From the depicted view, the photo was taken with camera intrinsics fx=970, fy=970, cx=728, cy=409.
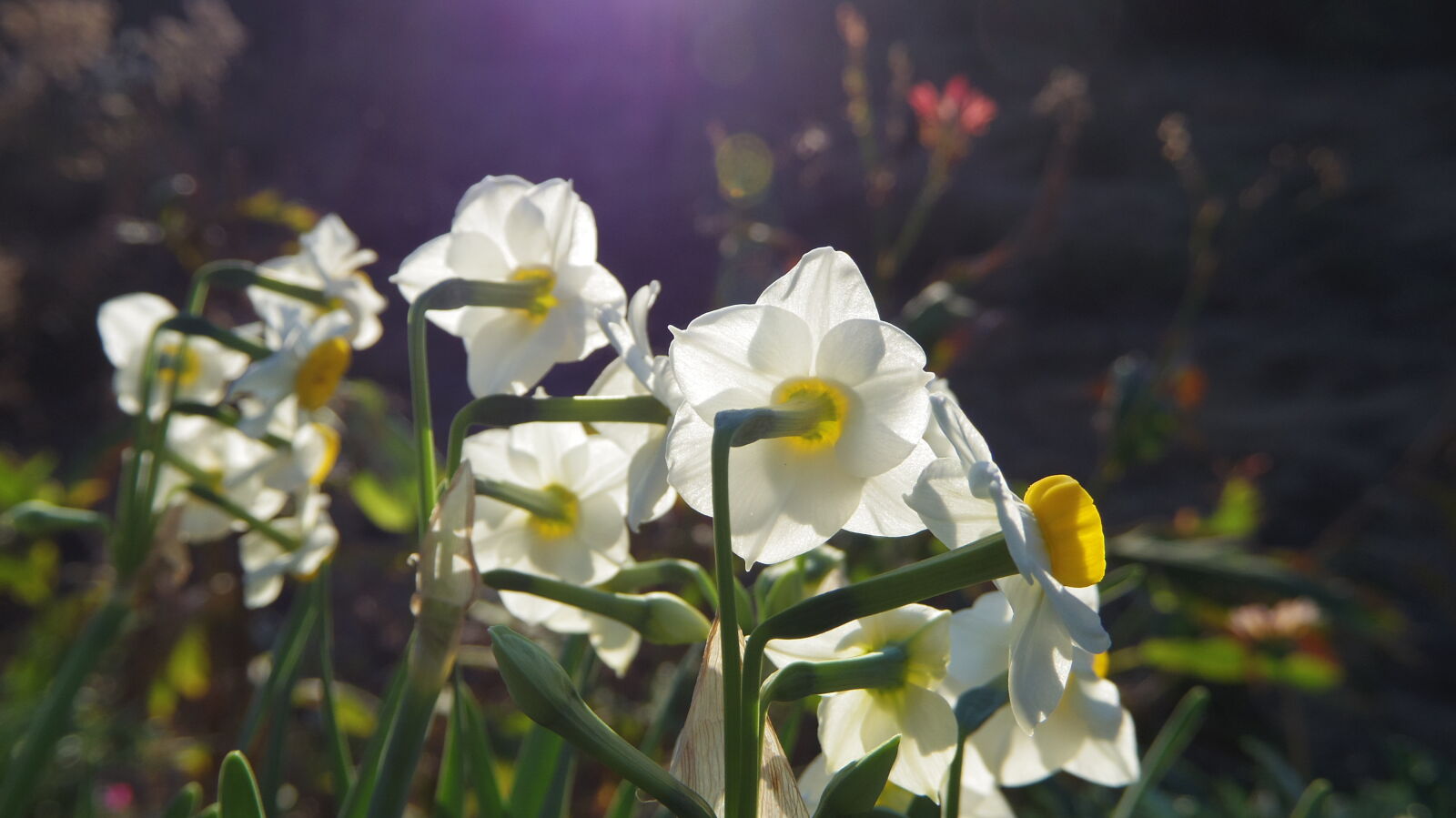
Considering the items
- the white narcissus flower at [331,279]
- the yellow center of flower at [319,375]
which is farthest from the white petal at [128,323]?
the yellow center of flower at [319,375]

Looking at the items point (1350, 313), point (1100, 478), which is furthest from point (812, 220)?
point (1100, 478)

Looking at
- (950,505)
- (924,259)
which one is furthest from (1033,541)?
(924,259)

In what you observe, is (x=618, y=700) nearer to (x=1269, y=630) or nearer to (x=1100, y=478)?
(x=1100, y=478)

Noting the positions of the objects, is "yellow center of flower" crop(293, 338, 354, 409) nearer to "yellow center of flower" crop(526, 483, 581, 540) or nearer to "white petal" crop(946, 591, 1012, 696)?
"yellow center of flower" crop(526, 483, 581, 540)

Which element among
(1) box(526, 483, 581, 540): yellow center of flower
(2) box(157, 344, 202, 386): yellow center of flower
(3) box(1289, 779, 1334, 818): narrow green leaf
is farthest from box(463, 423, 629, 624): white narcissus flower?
(3) box(1289, 779, 1334, 818): narrow green leaf

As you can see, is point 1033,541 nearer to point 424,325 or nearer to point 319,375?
point 424,325

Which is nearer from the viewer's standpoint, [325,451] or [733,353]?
[733,353]
